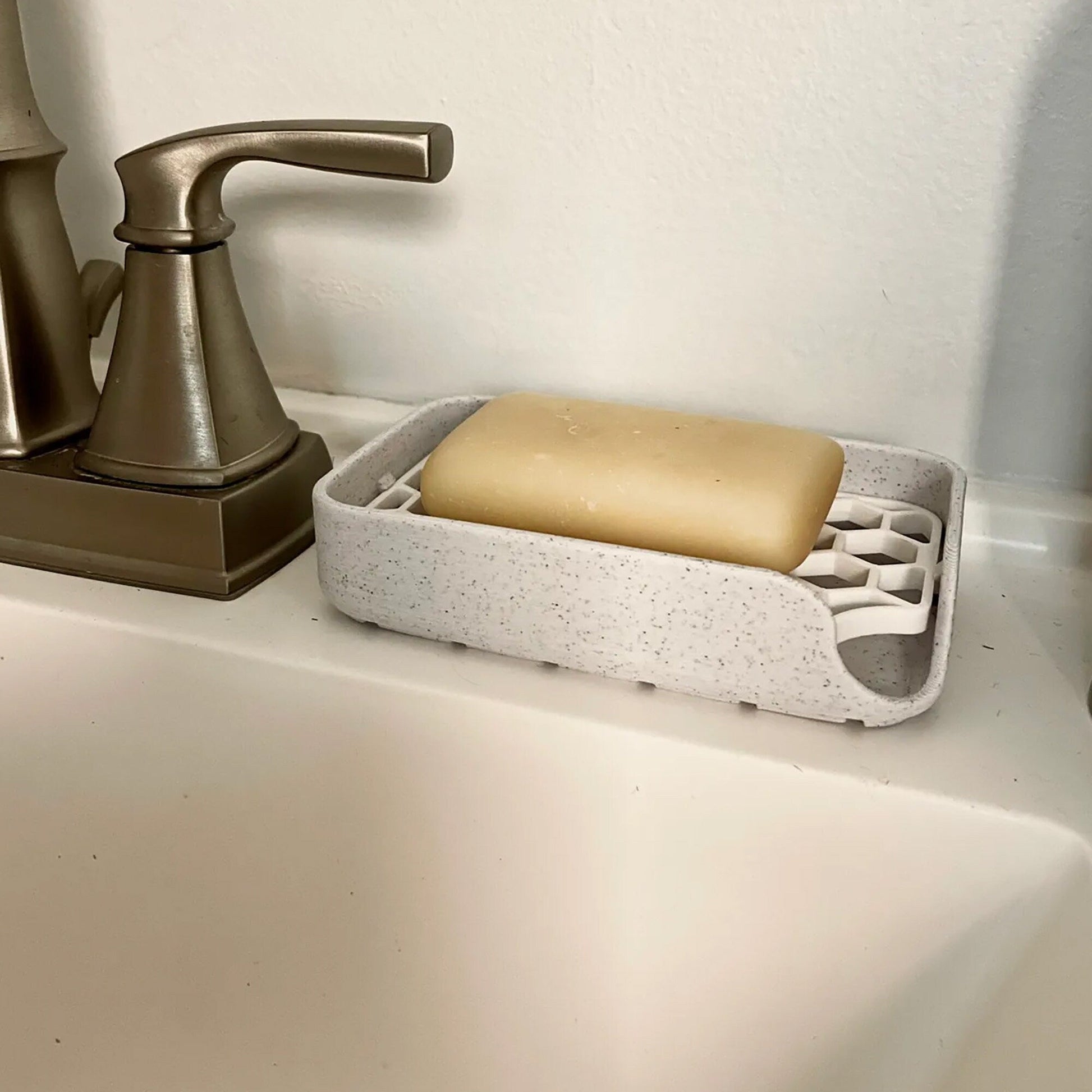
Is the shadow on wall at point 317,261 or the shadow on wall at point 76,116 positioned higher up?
the shadow on wall at point 76,116

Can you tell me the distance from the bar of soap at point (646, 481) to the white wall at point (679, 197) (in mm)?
81

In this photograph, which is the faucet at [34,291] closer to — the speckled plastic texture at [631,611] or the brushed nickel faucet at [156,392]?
the brushed nickel faucet at [156,392]

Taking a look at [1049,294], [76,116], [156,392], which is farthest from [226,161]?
[1049,294]

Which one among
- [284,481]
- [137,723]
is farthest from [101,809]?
[284,481]

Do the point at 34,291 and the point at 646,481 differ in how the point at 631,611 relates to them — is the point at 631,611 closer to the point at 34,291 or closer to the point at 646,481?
the point at 646,481

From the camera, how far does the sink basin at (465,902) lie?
1.02ft

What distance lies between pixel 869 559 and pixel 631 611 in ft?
0.41

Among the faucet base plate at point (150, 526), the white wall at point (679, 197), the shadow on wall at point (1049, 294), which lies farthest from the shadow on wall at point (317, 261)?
the shadow on wall at point (1049, 294)

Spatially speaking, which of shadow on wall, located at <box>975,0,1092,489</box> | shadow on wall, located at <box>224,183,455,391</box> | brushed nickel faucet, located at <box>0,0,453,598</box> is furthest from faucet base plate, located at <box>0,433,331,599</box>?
shadow on wall, located at <box>975,0,1092,489</box>

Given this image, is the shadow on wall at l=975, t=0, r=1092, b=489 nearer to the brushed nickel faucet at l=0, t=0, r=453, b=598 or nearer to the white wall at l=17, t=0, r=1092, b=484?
the white wall at l=17, t=0, r=1092, b=484

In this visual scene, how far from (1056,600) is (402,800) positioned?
0.27m

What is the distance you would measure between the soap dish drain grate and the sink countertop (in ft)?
0.11

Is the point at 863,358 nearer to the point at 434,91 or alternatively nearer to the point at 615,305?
the point at 615,305

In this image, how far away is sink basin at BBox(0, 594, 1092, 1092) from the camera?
1.02ft
